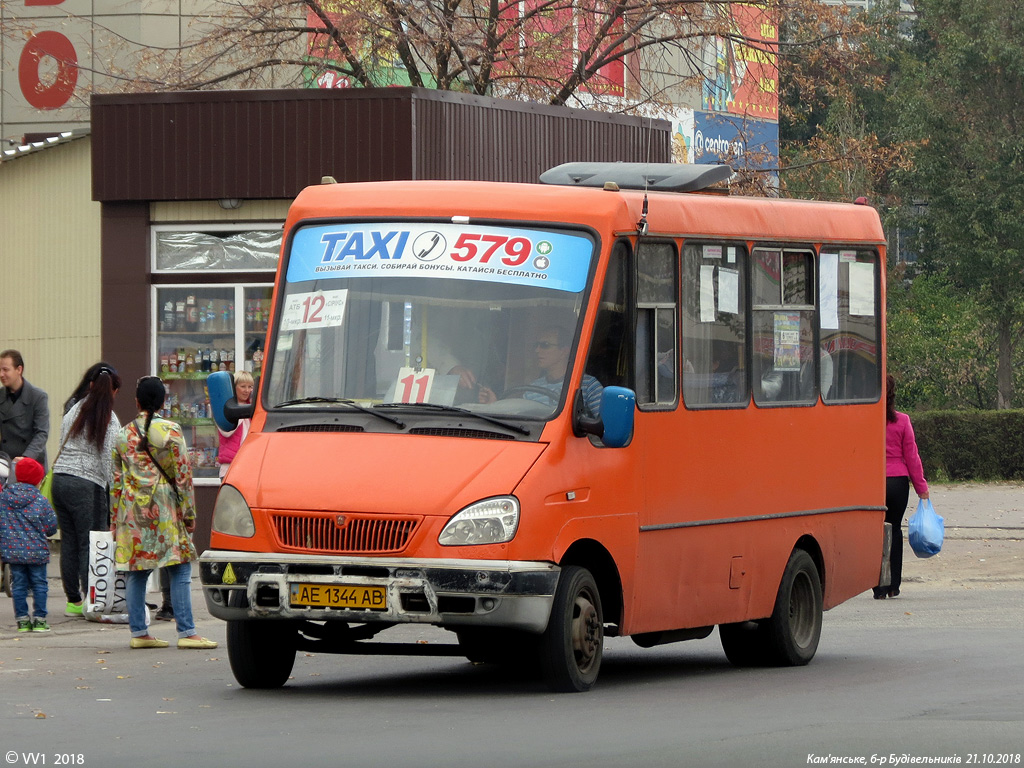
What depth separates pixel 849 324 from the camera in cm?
1267

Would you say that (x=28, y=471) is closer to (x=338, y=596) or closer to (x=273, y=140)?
(x=338, y=596)

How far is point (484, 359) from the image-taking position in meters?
9.94

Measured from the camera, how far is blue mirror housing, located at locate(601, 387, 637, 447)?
32.1 feet

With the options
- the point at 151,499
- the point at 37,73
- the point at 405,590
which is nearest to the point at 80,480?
the point at 151,499

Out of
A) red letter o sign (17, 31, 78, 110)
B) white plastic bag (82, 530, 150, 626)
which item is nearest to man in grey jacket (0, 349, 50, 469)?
white plastic bag (82, 530, 150, 626)

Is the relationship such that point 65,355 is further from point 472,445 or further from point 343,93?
point 472,445

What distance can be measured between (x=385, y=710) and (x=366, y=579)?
61cm

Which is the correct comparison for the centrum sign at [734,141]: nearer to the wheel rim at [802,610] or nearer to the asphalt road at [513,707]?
the asphalt road at [513,707]

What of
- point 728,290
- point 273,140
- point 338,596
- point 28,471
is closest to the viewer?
point 338,596

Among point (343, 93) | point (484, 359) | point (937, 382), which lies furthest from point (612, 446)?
point (937, 382)

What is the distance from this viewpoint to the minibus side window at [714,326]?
10.9 m

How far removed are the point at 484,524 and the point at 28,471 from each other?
5.15m

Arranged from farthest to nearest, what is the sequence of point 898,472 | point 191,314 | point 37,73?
point 37,73 → point 191,314 → point 898,472

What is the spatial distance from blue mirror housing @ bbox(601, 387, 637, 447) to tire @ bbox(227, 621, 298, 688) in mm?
1860
